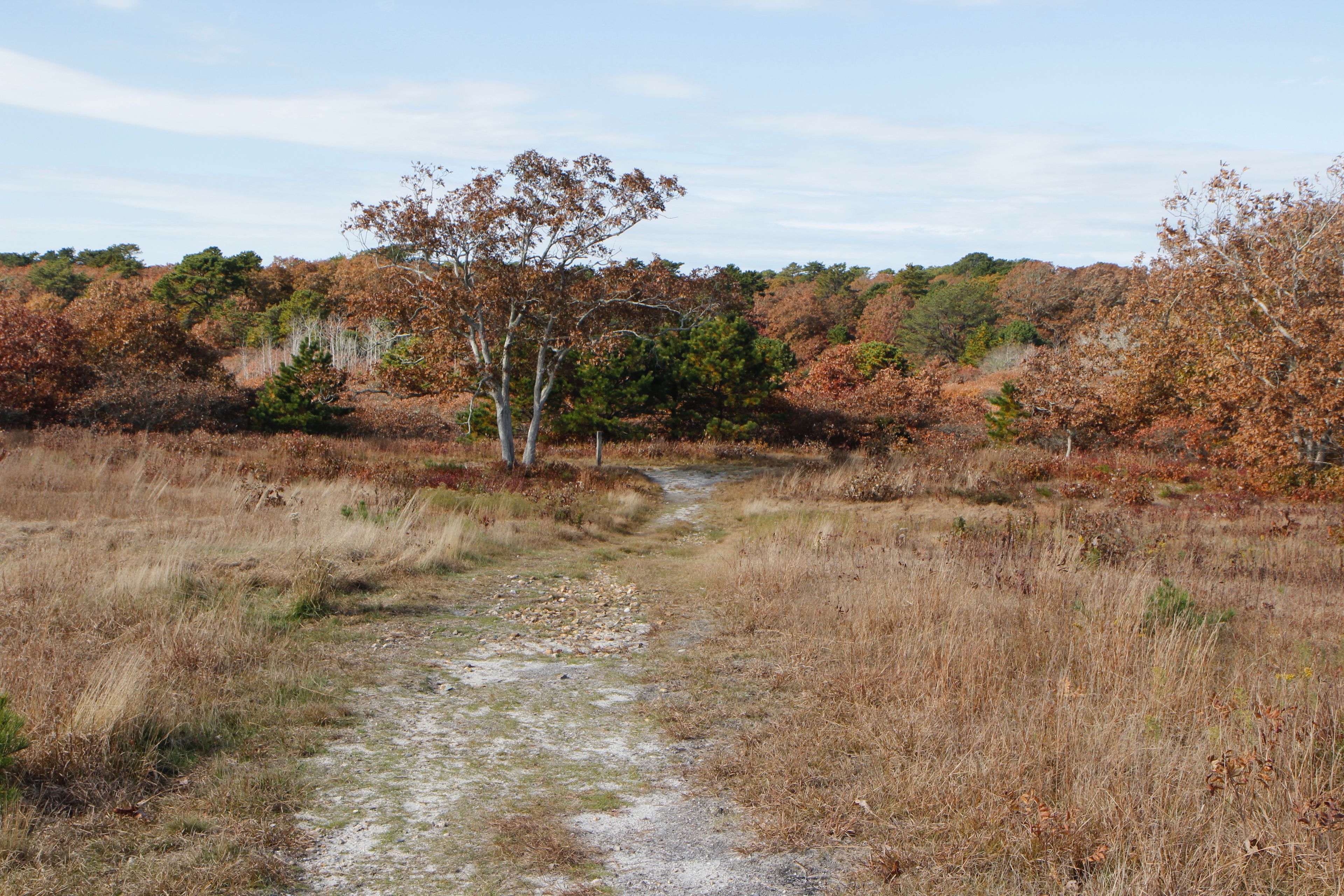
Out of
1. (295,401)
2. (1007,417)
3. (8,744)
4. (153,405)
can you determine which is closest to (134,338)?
(153,405)

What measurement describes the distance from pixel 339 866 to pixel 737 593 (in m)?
5.76

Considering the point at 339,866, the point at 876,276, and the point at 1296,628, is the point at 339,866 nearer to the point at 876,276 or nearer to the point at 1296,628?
the point at 1296,628

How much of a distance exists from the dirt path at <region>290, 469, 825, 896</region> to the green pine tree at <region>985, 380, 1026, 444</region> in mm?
22680

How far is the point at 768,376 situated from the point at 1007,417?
7598 mm

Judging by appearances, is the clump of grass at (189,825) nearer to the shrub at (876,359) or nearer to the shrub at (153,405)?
the shrub at (153,405)

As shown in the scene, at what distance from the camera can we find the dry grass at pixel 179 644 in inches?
147

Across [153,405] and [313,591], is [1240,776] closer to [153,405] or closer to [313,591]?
[313,591]

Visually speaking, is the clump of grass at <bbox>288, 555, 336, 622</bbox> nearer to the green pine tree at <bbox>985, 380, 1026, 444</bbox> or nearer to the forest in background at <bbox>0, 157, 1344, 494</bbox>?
the forest in background at <bbox>0, 157, 1344, 494</bbox>

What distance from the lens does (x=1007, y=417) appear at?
91.4 ft

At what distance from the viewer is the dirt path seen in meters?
3.67

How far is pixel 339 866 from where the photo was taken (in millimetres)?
3715

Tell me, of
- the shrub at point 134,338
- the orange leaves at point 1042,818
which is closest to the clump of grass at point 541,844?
the orange leaves at point 1042,818

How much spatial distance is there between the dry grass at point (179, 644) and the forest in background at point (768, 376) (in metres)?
6.96

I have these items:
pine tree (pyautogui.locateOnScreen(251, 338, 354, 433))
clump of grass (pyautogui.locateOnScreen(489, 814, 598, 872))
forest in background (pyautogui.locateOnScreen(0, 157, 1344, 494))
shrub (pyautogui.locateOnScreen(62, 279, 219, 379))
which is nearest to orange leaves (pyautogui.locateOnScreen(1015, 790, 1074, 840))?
clump of grass (pyautogui.locateOnScreen(489, 814, 598, 872))
